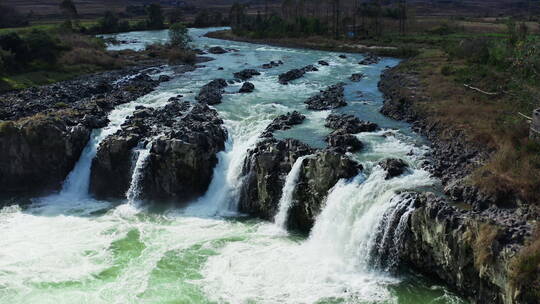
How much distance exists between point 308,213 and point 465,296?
9.17 meters

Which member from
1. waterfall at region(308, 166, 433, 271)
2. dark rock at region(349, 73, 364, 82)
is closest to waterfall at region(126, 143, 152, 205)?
waterfall at region(308, 166, 433, 271)

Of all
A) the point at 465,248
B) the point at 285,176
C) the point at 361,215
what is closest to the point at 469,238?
the point at 465,248

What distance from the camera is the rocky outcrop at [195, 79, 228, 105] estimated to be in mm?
43219

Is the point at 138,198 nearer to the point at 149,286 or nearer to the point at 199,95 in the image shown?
the point at 149,286

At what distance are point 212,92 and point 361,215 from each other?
2654cm

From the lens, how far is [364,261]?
2200 centimetres

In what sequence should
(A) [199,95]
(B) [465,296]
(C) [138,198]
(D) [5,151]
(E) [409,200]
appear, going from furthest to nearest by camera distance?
(A) [199,95] < (D) [5,151] < (C) [138,198] < (E) [409,200] < (B) [465,296]

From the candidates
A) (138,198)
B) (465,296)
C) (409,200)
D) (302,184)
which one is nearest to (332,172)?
(302,184)

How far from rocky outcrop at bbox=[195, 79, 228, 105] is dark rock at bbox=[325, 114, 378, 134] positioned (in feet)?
41.5

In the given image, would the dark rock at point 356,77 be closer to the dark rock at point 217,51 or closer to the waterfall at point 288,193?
the waterfall at point 288,193

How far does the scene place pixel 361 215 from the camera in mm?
23156

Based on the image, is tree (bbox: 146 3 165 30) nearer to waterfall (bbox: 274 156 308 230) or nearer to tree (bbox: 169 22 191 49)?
tree (bbox: 169 22 191 49)

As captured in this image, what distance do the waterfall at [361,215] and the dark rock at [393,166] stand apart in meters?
0.27

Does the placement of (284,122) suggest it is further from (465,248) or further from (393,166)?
(465,248)
